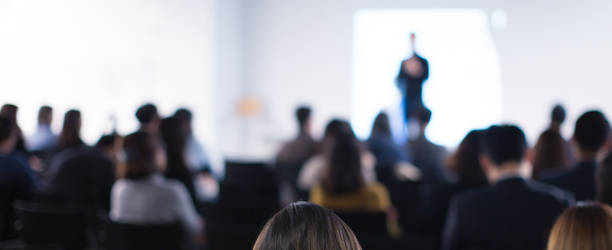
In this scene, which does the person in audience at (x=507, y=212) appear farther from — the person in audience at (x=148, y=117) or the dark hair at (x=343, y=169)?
the person in audience at (x=148, y=117)

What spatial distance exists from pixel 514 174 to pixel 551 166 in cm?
132

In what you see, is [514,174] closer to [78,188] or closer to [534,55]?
[78,188]

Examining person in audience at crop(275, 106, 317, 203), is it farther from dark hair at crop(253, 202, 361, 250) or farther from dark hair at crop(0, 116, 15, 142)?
dark hair at crop(253, 202, 361, 250)

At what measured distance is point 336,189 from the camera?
2.88 metres

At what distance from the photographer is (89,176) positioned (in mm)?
3236

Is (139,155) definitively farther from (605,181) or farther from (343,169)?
(605,181)

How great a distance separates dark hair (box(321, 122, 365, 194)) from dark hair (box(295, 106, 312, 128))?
2.10 m

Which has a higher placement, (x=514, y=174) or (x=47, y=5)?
(x=47, y=5)

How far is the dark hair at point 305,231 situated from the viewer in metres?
0.86

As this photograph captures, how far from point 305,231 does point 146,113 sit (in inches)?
125

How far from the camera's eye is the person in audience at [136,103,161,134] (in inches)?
149

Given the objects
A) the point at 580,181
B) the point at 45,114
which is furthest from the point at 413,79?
the point at 45,114

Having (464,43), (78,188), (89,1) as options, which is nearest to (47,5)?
(89,1)

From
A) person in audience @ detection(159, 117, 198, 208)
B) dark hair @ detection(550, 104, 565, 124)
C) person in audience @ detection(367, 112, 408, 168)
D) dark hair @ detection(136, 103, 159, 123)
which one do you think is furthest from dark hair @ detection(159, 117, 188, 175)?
dark hair @ detection(550, 104, 565, 124)
